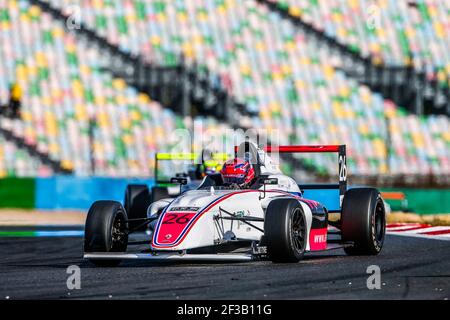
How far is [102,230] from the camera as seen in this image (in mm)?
10125

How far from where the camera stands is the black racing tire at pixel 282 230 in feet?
31.7

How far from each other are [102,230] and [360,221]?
2813 millimetres

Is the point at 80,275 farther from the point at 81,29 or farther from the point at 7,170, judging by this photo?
the point at 81,29

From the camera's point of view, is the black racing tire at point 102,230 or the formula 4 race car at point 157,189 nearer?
the black racing tire at point 102,230

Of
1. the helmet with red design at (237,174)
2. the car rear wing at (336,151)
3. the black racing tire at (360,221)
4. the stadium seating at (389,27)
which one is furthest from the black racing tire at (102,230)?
the stadium seating at (389,27)

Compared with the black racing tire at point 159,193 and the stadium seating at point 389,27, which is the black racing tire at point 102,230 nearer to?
the black racing tire at point 159,193

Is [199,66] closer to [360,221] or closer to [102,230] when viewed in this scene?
[360,221]

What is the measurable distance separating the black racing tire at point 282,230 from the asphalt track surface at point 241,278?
135 millimetres

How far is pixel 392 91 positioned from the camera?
37031 millimetres

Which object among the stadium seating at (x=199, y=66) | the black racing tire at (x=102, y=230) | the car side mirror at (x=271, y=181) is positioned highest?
the stadium seating at (x=199, y=66)

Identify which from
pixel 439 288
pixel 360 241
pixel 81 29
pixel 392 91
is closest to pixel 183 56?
pixel 81 29

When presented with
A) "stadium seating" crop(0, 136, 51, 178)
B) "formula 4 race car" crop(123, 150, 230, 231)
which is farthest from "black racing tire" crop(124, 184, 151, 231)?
"stadium seating" crop(0, 136, 51, 178)

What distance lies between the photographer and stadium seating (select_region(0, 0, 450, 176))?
33.9 meters

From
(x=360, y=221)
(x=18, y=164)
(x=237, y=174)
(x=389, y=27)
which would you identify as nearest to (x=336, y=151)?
(x=360, y=221)
